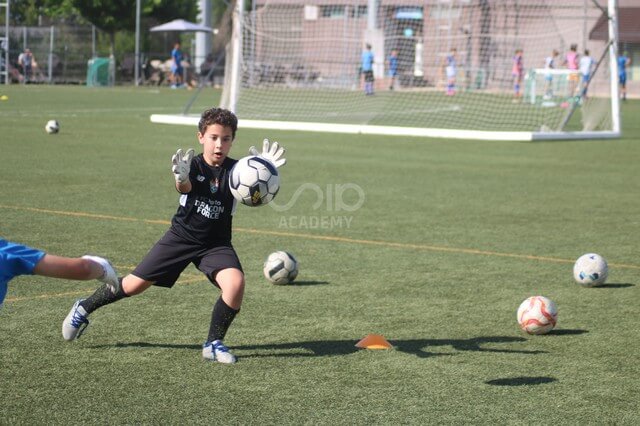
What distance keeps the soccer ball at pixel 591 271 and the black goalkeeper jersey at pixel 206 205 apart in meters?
3.27

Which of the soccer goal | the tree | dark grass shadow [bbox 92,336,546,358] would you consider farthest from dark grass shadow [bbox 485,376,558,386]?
the tree

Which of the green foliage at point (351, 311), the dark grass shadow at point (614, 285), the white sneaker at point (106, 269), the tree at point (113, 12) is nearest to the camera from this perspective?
the white sneaker at point (106, 269)

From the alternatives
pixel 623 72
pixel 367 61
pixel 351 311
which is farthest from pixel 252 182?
pixel 623 72

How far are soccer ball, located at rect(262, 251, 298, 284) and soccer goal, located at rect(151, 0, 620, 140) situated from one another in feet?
52.8

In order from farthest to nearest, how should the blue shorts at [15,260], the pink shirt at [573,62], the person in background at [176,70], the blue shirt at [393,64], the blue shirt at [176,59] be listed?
the person in background at [176,70]
the blue shirt at [176,59]
the blue shirt at [393,64]
the pink shirt at [573,62]
the blue shorts at [15,260]

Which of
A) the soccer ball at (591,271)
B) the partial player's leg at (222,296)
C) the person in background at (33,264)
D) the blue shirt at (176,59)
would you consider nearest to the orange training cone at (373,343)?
the partial player's leg at (222,296)

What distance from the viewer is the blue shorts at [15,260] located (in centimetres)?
469

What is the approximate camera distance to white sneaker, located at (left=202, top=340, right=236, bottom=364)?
240 inches

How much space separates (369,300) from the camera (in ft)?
26.1

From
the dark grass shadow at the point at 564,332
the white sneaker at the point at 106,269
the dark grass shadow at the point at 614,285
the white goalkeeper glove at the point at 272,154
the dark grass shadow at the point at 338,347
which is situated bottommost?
the dark grass shadow at the point at 338,347

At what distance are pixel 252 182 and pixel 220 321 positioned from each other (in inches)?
32.6

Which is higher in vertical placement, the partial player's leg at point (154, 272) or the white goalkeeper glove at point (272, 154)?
the white goalkeeper glove at point (272, 154)

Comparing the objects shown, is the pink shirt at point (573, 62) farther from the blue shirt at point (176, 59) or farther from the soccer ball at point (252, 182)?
the soccer ball at point (252, 182)

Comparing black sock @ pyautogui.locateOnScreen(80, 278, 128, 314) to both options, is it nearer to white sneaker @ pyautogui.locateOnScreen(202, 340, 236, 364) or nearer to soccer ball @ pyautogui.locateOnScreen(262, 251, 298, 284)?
white sneaker @ pyautogui.locateOnScreen(202, 340, 236, 364)
